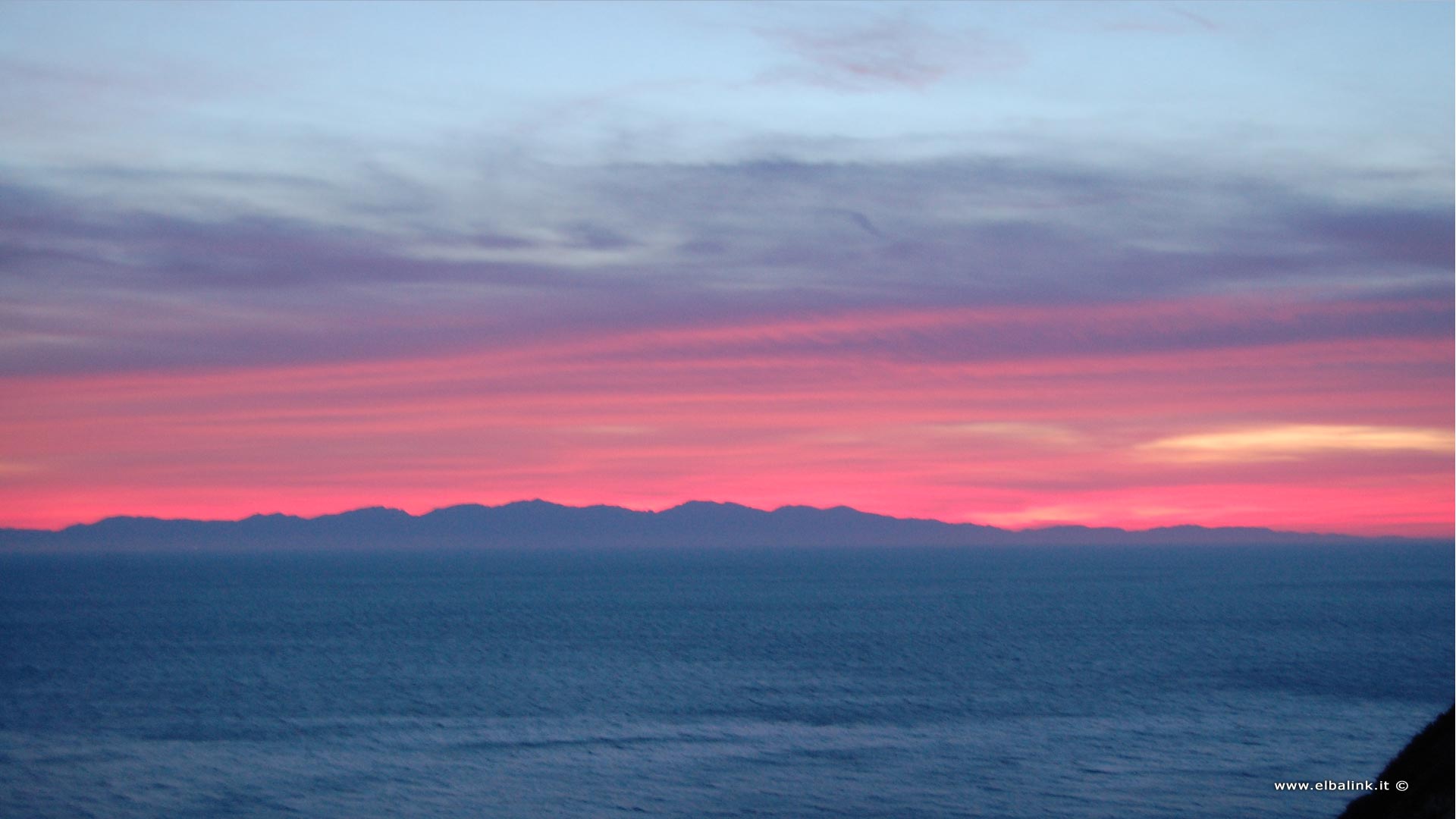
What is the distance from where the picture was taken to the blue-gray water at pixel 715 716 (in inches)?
1907

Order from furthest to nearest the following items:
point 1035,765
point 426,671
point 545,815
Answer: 1. point 426,671
2. point 1035,765
3. point 545,815

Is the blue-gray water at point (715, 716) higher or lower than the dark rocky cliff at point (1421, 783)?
lower

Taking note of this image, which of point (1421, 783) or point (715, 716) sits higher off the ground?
point (1421, 783)

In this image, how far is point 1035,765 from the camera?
53.2 meters

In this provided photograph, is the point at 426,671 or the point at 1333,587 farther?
the point at 1333,587

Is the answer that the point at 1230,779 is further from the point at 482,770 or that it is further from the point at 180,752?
the point at 180,752

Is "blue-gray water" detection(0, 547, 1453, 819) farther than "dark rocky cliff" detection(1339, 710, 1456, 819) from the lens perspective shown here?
Yes

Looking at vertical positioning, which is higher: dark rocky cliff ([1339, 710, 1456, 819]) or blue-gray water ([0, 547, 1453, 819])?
dark rocky cliff ([1339, 710, 1456, 819])

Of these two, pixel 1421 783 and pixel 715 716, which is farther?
pixel 715 716

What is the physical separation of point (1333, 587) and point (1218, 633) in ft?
319

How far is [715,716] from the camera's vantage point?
6631 cm

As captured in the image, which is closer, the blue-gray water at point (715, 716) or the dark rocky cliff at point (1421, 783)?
the dark rocky cliff at point (1421, 783)

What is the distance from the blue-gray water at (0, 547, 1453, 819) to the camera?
48438 mm

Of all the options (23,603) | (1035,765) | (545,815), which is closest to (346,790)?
(545,815)
